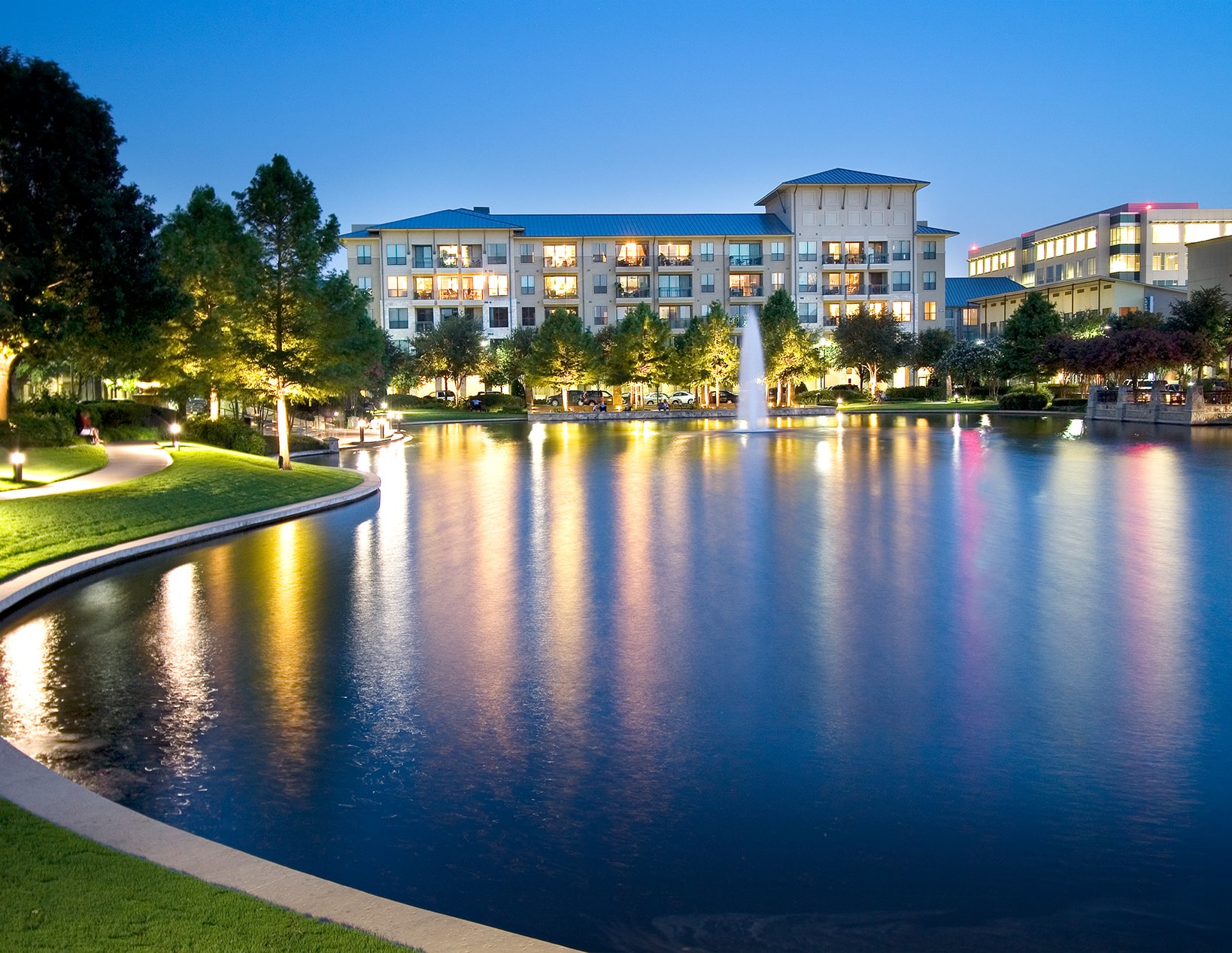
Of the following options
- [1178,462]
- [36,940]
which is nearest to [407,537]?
[36,940]

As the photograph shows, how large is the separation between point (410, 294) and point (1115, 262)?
241ft

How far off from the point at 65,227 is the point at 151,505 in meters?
13.6

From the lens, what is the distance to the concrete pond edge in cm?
477

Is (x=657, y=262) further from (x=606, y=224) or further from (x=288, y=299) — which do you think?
(x=288, y=299)

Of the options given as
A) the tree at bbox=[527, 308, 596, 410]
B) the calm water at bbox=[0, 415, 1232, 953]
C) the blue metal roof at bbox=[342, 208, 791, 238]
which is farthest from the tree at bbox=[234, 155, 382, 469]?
the blue metal roof at bbox=[342, 208, 791, 238]

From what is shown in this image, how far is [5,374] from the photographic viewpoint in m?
30.4

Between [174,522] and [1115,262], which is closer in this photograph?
[174,522]

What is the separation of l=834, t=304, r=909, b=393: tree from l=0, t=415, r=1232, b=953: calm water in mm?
70962

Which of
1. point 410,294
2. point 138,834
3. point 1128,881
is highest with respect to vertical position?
point 410,294

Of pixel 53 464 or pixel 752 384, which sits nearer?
pixel 53 464

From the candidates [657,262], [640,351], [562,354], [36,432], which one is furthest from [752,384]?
[36,432]

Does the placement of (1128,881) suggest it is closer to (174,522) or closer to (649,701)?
(649,701)

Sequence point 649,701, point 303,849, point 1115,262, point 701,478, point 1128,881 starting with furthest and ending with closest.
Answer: point 1115,262
point 701,478
point 649,701
point 303,849
point 1128,881

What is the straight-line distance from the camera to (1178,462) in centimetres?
3011
